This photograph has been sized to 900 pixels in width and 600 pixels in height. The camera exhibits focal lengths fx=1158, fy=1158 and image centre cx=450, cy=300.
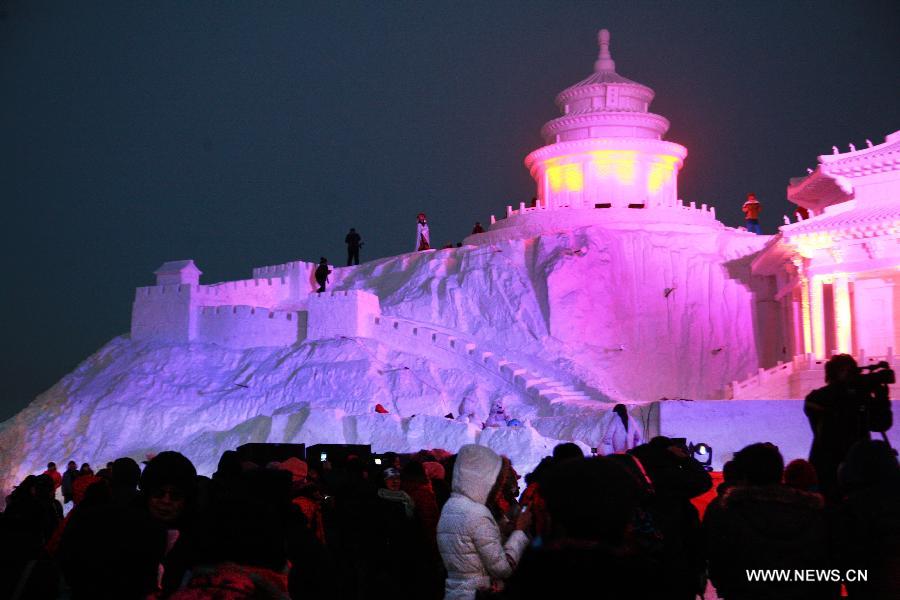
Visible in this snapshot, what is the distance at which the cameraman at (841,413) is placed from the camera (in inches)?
312

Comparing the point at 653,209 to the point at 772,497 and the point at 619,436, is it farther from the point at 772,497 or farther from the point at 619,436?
the point at 772,497

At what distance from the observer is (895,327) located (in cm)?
2761

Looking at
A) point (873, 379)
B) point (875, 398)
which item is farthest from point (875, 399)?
point (873, 379)

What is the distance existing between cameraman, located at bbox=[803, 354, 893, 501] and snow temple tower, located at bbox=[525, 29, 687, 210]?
30.0 metres

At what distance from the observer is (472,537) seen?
6.59m

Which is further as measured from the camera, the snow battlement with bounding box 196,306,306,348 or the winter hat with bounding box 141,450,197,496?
the snow battlement with bounding box 196,306,306,348

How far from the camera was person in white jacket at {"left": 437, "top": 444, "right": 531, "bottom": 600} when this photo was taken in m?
6.57

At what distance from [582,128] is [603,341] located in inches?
373

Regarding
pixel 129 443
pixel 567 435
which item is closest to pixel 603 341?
pixel 567 435

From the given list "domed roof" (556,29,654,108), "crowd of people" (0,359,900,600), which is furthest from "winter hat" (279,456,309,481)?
"domed roof" (556,29,654,108)

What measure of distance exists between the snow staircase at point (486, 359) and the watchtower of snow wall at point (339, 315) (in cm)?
41

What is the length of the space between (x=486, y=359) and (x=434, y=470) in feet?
74.0

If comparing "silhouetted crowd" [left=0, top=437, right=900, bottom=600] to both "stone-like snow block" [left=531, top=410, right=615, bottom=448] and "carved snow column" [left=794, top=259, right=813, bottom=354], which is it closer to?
"stone-like snow block" [left=531, top=410, right=615, bottom=448]

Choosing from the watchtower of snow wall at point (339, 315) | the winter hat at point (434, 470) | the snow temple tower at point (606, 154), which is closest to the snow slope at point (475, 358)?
the watchtower of snow wall at point (339, 315)
